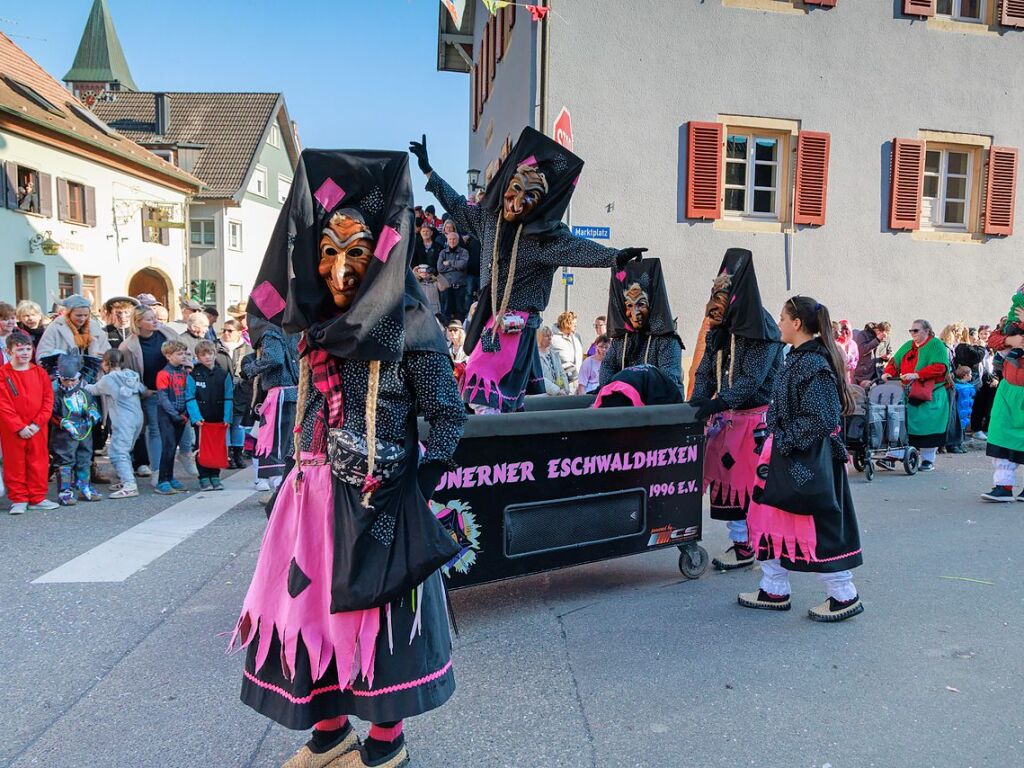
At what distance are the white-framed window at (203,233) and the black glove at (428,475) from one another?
3602 cm

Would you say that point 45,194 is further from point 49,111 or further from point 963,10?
point 963,10

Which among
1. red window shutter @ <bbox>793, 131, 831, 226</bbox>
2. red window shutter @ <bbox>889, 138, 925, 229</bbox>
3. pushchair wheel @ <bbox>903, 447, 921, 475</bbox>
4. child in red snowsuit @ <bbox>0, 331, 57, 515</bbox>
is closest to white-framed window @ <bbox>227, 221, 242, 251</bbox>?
red window shutter @ <bbox>793, 131, 831, 226</bbox>

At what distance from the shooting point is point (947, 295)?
1463cm

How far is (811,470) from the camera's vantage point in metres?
4.28

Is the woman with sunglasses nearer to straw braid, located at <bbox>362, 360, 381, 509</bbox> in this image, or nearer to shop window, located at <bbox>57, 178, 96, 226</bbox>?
straw braid, located at <bbox>362, 360, 381, 509</bbox>

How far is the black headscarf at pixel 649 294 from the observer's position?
5254 millimetres

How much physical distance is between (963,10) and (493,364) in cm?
1424

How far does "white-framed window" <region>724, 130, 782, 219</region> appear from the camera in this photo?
13.9 metres

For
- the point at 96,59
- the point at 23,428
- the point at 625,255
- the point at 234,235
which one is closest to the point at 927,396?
the point at 625,255

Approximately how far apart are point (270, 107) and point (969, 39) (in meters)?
32.0

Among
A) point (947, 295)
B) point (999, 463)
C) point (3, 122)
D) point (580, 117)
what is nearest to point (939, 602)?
point (999, 463)

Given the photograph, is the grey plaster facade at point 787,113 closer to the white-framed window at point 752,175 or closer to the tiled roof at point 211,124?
the white-framed window at point 752,175

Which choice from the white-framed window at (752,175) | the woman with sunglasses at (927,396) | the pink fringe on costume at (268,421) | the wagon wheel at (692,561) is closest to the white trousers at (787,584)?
the wagon wheel at (692,561)

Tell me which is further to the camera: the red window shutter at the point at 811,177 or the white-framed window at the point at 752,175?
the white-framed window at the point at 752,175
